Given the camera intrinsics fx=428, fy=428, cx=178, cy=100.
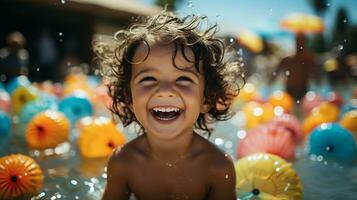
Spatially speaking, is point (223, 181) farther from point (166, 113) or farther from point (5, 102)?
point (5, 102)

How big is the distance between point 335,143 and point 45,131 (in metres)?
2.82

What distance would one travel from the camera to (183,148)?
7.97 feet

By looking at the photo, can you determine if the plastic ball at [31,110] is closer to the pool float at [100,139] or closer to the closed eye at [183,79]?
the pool float at [100,139]

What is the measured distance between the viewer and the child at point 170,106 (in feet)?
7.13

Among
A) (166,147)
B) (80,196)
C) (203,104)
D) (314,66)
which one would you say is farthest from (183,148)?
(314,66)

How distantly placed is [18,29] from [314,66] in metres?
8.37

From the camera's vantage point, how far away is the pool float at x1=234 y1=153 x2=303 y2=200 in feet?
8.62

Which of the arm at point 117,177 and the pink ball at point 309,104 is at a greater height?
the arm at point 117,177

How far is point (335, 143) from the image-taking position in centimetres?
390

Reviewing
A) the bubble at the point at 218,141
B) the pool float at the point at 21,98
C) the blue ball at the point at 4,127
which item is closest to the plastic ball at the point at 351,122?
the bubble at the point at 218,141

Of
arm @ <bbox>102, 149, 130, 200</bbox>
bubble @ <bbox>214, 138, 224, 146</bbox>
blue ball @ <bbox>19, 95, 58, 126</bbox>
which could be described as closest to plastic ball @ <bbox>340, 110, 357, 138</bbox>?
bubble @ <bbox>214, 138, 224, 146</bbox>

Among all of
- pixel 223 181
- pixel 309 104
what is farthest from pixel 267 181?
pixel 309 104

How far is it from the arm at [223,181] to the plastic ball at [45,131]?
2.51 metres

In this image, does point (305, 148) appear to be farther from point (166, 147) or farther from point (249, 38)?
point (249, 38)
